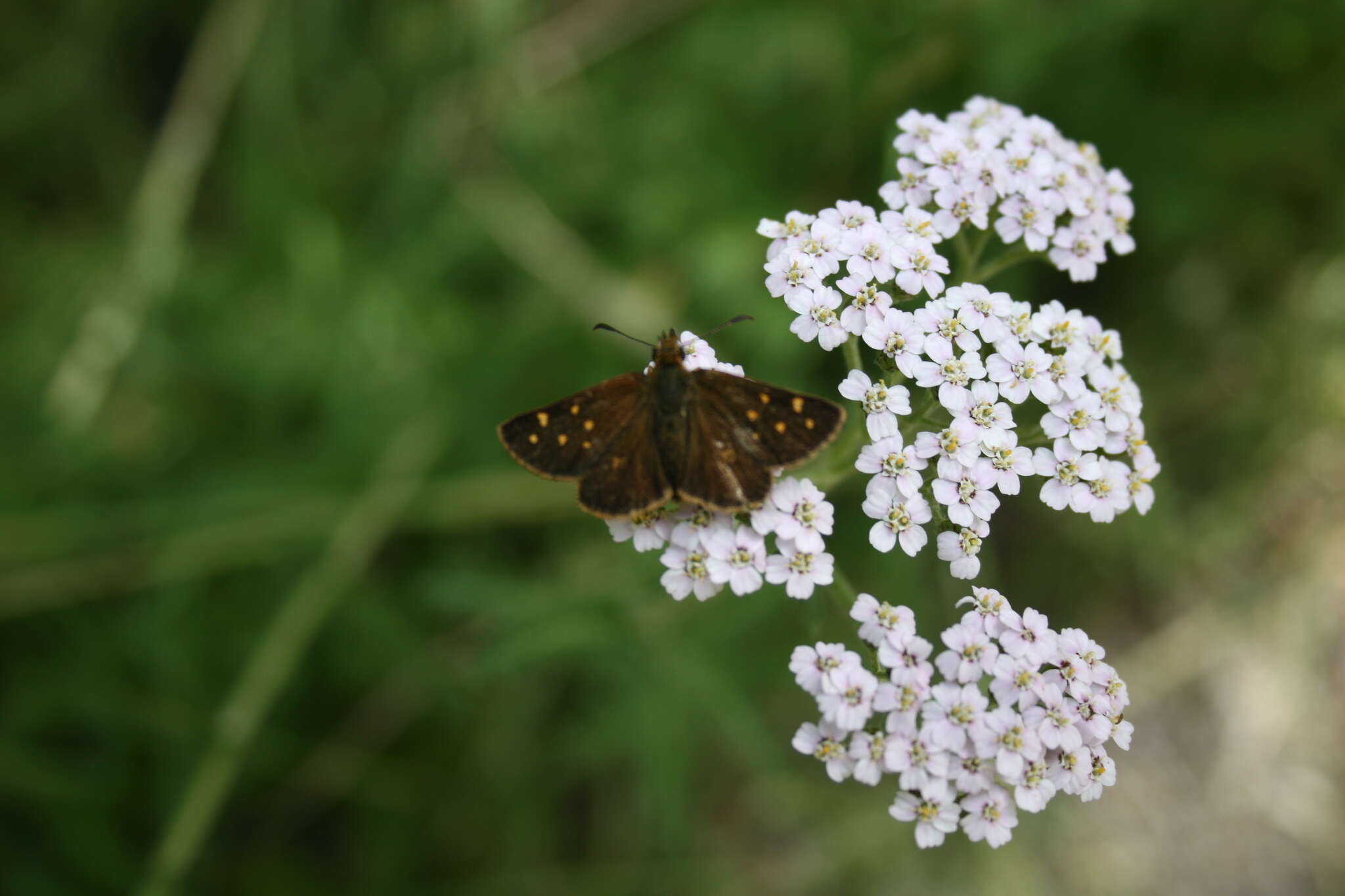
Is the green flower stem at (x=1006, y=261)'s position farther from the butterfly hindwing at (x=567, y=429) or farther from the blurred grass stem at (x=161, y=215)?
the blurred grass stem at (x=161, y=215)

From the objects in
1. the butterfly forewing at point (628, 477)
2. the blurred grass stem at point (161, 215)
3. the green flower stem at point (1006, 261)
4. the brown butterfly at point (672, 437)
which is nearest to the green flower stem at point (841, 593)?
the brown butterfly at point (672, 437)

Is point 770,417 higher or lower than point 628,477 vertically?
higher

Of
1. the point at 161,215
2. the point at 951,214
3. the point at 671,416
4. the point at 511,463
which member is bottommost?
the point at 671,416

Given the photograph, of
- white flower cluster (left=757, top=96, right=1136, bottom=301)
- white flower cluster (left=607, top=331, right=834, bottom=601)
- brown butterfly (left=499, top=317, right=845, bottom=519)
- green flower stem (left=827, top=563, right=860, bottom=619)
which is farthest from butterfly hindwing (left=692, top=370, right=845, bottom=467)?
green flower stem (left=827, top=563, right=860, bottom=619)

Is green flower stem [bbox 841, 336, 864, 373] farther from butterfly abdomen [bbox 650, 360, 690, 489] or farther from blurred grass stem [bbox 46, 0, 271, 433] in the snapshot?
blurred grass stem [bbox 46, 0, 271, 433]

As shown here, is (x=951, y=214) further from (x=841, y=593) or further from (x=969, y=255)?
(x=841, y=593)

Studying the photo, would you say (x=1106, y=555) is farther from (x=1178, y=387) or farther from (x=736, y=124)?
(x=736, y=124)

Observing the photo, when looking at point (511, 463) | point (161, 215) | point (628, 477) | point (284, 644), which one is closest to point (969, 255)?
point (628, 477)

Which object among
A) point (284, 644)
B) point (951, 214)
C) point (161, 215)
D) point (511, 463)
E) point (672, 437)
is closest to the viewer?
point (672, 437)
